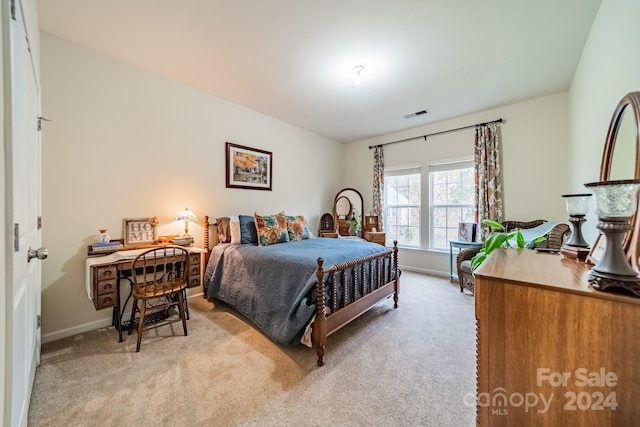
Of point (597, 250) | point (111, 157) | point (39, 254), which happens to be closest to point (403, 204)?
point (597, 250)

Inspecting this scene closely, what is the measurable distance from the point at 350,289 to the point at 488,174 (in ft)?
9.47

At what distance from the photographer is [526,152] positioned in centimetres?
343

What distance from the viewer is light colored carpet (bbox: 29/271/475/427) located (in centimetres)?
139

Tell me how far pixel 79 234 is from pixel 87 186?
469mm

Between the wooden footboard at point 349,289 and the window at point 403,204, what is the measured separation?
1.88 m

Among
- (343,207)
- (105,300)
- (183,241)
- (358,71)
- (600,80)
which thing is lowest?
(105,300)

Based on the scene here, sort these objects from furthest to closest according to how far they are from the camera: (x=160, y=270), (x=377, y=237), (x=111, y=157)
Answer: (x=377, y=237) → (x=160, y=270) → (x=111, y=157)

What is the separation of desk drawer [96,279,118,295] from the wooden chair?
0.14 metres

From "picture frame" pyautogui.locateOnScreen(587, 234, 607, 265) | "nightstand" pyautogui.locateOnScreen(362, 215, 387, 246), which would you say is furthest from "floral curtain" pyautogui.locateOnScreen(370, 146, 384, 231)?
Result: "picture frame" pyautogui.locateOnScreen(587, 234, 607, 265)

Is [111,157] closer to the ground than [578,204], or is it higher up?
higher up

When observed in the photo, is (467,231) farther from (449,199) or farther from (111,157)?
(111,157)

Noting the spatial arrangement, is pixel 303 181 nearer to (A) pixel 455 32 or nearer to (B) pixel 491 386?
(A) pixel 455 32

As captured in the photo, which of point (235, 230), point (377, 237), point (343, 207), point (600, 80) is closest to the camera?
point (600, 80)

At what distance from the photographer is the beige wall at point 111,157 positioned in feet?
7.22
